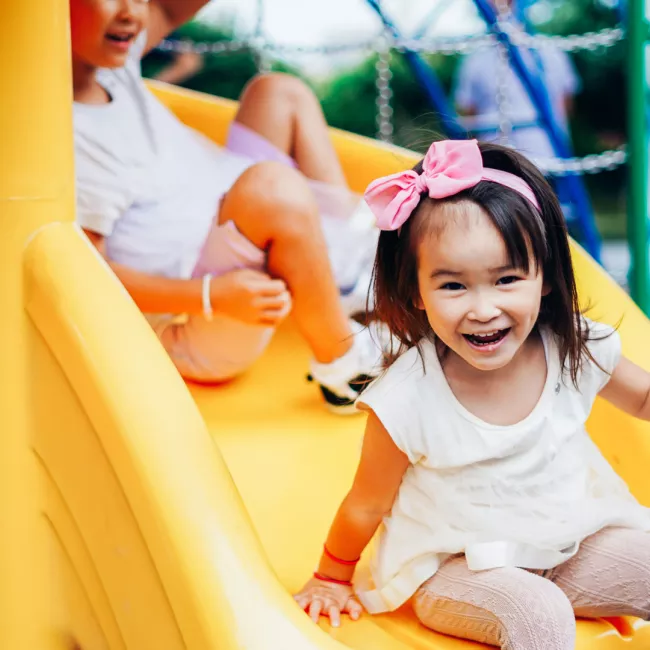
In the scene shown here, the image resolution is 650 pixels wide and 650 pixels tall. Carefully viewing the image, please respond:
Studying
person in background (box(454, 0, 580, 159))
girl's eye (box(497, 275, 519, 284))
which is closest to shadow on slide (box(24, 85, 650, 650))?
girl's eye (box(497, 275, 519, 284))

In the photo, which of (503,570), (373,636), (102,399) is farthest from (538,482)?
(102,399)

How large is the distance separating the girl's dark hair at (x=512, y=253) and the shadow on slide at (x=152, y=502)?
228 mm

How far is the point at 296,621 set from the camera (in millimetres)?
738

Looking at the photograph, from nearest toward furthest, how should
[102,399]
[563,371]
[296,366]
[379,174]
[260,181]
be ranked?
1. [102,399]
2. [563,371]
3. [260,181]
4. [296,366]
5. [379,174]

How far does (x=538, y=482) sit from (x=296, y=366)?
714mm

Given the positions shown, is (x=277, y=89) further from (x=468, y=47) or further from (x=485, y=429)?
(x=485, y=429)

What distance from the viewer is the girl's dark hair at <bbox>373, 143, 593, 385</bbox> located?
0.87 meters

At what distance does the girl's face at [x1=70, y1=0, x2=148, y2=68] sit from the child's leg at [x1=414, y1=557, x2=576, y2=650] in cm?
83

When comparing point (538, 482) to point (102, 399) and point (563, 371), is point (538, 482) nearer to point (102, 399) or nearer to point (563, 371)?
point (563, 371)

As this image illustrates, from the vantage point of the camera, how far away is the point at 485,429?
0.91m

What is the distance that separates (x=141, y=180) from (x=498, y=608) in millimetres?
844

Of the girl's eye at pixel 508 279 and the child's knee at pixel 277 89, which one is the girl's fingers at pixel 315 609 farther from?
the child's knee at pixel 277 89

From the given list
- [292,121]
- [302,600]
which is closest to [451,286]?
[302,600]

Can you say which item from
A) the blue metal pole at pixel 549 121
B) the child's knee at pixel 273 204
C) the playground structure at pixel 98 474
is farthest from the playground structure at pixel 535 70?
the playground structure at pixel 98 474
